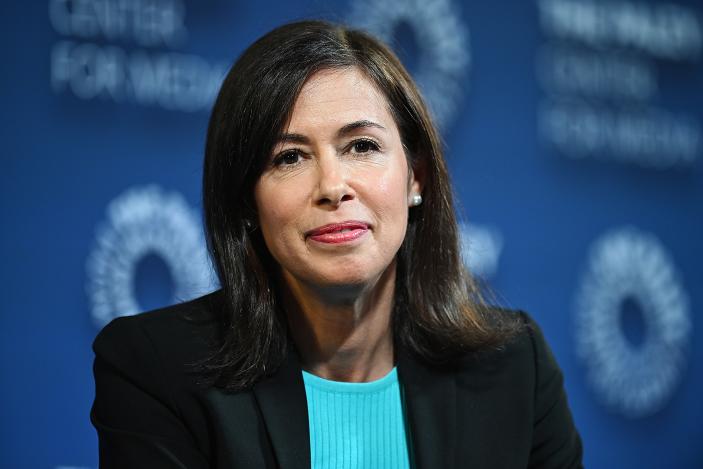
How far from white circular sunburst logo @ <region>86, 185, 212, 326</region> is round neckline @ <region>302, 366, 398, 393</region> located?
2.08ft

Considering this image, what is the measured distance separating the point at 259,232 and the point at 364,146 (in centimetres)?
25

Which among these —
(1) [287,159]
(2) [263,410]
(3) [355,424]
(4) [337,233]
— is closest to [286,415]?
(2) [263,410]

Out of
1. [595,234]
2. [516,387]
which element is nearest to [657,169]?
[595,234]

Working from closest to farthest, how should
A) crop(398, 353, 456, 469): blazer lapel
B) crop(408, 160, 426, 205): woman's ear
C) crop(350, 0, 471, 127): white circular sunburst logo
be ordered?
crop(398, 353, 456, 469): blazer lapel
crop(408, 160, 426, 205): woman's ear
crop(350, 0, 471, 127): white circular sunburst logo

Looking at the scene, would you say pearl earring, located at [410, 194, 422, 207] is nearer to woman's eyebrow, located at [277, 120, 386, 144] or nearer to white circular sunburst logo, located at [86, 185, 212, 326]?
woman's eyebrow, located at [277, 120, 386, 144]

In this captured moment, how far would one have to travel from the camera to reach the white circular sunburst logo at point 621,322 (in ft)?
9.24

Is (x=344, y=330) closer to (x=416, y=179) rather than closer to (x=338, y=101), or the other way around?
(x=416, y=179)

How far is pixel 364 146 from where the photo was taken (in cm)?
143

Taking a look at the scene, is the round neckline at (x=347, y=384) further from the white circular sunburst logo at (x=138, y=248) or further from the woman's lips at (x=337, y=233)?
the white circular sunburst logo at (x=138, y=248)

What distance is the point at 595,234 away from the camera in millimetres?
2879

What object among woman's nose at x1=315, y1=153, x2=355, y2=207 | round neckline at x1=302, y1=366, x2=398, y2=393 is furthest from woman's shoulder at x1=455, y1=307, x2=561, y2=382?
woman's nose at x1=315, y1=153, x2=355, y2=207

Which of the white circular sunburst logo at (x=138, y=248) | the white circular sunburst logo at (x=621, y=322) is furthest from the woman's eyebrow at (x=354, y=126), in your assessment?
the white circular sunburst logo at (x=621, y=322)

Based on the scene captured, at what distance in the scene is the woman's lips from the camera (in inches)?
53.5

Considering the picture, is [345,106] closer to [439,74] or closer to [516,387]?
[516,387]
